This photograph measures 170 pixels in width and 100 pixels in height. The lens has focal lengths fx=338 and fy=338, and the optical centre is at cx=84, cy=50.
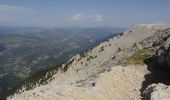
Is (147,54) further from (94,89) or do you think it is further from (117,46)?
(117,46)

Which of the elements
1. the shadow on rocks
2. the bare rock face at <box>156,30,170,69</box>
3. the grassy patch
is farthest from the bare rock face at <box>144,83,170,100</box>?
the grassy patch

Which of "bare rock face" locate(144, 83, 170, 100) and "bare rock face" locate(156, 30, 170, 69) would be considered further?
"bare rock face" locate(156, 30, 170, 69)

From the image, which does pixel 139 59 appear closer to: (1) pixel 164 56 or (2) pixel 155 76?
(1) pixel 164 56

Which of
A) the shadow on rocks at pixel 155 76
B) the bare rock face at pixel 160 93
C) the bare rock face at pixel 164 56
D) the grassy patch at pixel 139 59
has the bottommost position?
the shadow on rocks at pixel 155 76

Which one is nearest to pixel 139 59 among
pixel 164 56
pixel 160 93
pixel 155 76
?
pixel 164 56

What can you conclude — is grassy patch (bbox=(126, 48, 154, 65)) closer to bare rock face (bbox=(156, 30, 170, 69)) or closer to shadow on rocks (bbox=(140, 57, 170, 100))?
shadow on rocks (bbox=(140, 57, 170, 100))

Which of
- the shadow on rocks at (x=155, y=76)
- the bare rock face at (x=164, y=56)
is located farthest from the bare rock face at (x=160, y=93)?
the bare rock face at (x=164, y=56)

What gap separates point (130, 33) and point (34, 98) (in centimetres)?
12341

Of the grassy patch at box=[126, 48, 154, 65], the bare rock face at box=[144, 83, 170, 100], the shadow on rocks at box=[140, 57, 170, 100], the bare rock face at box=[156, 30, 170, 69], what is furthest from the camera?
the grassy patch at box=[126, 48, 154, 65]

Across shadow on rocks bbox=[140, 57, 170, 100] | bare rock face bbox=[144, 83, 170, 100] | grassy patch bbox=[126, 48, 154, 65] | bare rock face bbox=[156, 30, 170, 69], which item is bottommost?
shadow on rocks bbox=[140, 57, 170, 100]

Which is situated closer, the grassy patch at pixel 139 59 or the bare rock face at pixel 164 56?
the bare rock face at pixel 164 56

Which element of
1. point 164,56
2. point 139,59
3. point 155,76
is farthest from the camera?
point 139,59

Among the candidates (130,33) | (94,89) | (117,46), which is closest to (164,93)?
(94,89)

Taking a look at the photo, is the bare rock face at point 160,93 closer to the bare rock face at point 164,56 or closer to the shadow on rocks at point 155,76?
the shadow on rocks at point 155,76
